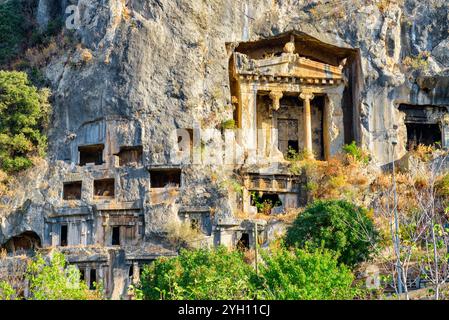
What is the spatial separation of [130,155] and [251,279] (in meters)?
17.6

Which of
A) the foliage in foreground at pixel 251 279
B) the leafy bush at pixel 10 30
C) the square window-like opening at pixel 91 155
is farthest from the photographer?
the leafy bush at pixel 10 30

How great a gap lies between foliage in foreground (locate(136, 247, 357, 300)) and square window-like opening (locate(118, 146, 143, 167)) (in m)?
12.5

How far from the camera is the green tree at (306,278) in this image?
25766mm

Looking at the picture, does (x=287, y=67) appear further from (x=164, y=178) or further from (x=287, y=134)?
(x=164, y=178)

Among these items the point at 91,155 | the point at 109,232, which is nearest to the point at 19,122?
the point at 91,155

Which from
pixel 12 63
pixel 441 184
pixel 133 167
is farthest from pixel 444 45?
pixel 12 63

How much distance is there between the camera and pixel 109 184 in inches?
1703

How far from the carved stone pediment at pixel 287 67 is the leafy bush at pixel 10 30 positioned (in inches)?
527

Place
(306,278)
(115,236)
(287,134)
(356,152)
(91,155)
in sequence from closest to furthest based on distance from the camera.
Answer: (306,278)
(115,236)
(356,152)
(91,155)
(287,134)

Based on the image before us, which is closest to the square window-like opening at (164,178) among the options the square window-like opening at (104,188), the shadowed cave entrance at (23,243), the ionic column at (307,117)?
the square window-like opening at (104,188)

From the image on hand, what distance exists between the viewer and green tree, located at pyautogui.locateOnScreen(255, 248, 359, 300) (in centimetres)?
2577

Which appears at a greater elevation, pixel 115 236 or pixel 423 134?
pixel 423 134

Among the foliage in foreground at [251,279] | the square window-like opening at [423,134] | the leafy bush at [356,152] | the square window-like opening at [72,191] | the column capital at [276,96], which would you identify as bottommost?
the foliage in foreground at [251,279]

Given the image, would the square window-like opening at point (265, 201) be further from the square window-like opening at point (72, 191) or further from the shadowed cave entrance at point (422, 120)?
the square window-like opening at point (72, 191)
